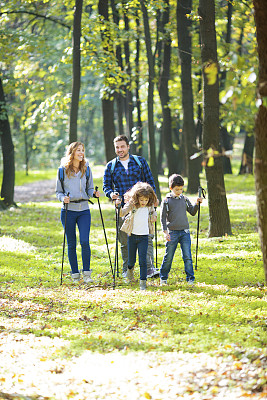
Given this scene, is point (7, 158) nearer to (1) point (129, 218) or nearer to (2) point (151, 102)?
(2) point (151, 102)

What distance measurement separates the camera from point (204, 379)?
17.5 feet

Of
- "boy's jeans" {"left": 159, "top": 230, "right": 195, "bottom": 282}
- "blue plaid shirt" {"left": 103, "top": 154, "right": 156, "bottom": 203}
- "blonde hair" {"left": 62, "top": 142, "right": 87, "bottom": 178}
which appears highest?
"blonde hair" {"left": 62, "top": 142, "right": 87, "bottom": 178}

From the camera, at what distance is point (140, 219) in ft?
28.6

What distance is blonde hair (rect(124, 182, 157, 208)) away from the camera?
8.66m

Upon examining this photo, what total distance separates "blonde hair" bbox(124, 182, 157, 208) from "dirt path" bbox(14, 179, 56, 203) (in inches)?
768

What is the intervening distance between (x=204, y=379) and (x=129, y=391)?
718 mm

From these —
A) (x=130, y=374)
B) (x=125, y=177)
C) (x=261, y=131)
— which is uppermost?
(x=261, y=131)

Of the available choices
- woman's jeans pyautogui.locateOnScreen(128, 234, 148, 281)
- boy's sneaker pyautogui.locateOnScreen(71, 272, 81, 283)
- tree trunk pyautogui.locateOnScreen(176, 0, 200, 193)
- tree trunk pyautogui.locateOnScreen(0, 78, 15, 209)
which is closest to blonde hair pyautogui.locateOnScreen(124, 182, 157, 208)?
woman's jeans pyautogui.locateOnScreen(128, 234, 148, 281)

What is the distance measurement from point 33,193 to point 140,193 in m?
24.9

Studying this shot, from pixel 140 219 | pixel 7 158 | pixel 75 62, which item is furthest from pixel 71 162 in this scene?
pixel 7 158

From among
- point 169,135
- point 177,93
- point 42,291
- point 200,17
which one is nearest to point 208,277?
point 42,291

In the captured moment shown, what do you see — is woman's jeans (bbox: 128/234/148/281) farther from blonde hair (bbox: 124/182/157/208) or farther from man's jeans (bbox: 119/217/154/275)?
man's jeans (bbox: 119/217/154/275)

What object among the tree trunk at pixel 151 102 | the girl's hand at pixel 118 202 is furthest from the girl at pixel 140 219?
the tree trunk at pixel 151 102

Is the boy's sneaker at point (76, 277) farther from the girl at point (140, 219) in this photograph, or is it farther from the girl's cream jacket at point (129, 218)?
the girl's cream jacket at point (129, 218)
